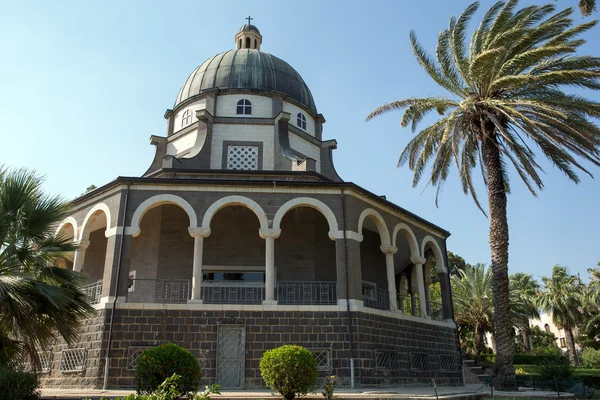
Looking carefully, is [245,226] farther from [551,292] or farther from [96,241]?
[551,292]

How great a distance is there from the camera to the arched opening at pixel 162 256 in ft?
63.3

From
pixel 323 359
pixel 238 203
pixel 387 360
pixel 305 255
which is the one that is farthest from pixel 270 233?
pixel 387 360

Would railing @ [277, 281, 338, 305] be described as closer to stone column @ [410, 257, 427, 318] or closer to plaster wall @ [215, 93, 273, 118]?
stone column @ [410, 257, 427, 318]

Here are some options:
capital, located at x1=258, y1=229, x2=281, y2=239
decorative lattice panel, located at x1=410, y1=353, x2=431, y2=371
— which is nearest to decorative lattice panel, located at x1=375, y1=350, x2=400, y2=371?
decorative lattice panel, located at x1=410, y1=353, x2=431, y2=371

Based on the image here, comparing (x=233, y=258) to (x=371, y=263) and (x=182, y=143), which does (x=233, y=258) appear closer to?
(x=371, y=263)

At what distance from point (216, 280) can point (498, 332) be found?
10.3 metres

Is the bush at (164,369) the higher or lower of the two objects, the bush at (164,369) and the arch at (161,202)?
the lower

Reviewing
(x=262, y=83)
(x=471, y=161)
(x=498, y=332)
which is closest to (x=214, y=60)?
(x=262, y=83)

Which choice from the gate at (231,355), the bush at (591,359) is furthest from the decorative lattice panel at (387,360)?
the bush at (591,359)

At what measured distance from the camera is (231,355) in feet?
54.1

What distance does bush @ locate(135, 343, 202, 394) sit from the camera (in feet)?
39.2

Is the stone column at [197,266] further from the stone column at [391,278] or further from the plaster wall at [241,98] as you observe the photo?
the plaster wall at [241,98]

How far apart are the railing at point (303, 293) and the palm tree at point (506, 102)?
6.01 m

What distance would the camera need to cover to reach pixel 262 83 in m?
25.2
